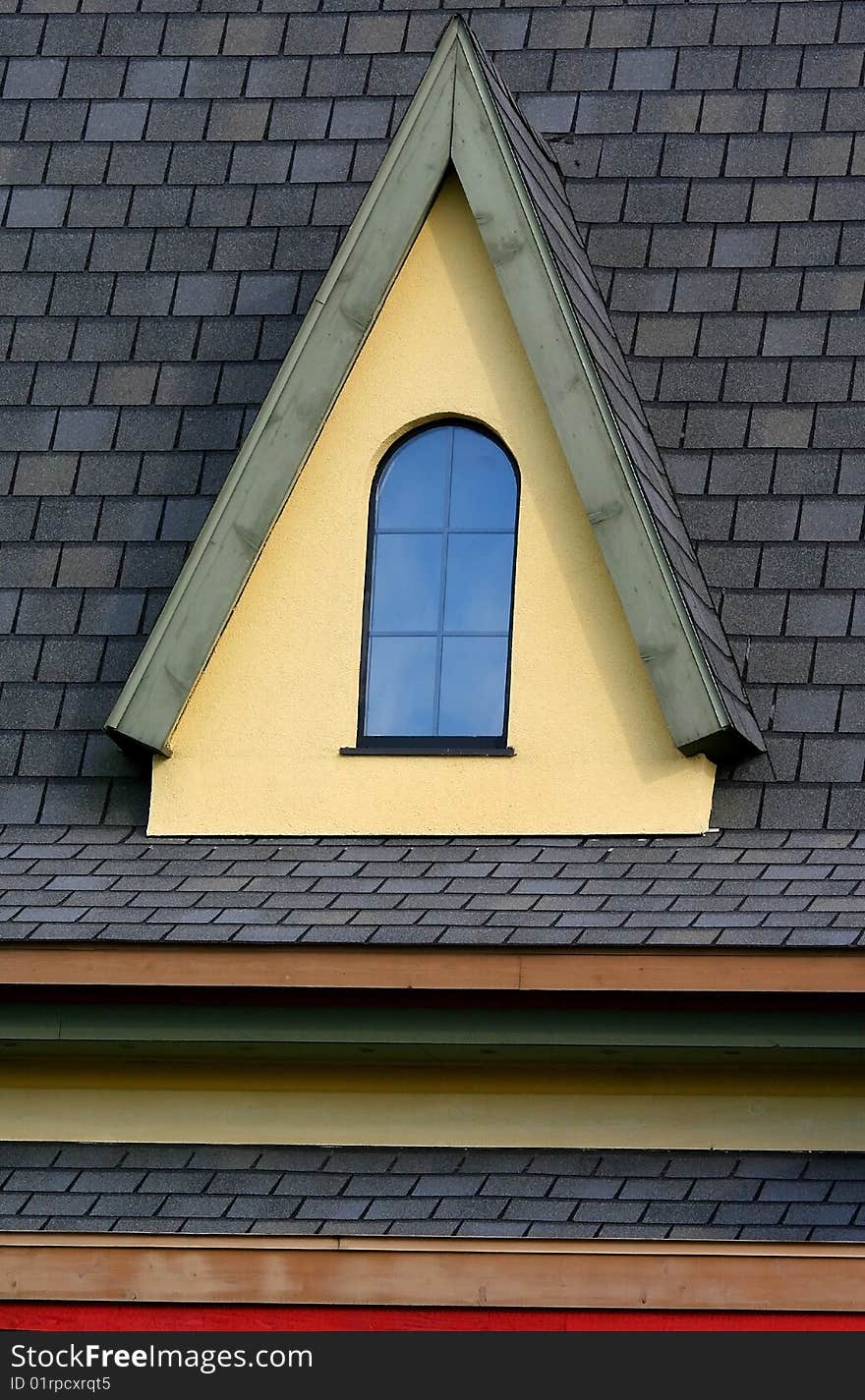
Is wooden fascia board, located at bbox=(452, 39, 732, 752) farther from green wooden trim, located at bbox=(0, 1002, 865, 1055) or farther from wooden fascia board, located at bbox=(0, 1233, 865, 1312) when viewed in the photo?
wooden fascia board, located at bbox=(0, 1233, 865, 1312)

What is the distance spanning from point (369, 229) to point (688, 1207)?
424 centimetres

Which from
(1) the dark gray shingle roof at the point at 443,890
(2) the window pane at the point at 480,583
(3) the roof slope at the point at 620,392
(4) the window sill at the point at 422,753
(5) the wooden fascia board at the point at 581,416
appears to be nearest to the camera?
(1) the dark gray shingle roof at the point at 443,890

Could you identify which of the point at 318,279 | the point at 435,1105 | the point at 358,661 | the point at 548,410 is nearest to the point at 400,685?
the point at 358,661

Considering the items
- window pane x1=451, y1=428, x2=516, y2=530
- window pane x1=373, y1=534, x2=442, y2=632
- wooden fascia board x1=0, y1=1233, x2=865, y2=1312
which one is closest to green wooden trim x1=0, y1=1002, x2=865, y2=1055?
wooden fascia board x1=0, y1=1233, x2=865, y2=1312

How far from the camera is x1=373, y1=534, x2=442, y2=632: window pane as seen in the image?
11.1 meters

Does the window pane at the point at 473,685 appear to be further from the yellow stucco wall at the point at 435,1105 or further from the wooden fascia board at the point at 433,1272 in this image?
the wooden fascia board at the point at 433,1272

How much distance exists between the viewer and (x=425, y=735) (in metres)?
10.9

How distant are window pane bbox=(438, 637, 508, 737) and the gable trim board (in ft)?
2.29

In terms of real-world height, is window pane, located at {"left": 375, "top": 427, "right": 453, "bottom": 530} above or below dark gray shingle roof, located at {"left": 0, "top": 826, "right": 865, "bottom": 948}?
above

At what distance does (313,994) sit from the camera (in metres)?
10.0

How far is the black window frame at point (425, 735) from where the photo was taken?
1080 cm

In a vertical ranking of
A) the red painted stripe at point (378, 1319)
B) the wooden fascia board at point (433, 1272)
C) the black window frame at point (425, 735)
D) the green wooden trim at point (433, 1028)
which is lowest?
the red painted stripe at point (378, 1319)

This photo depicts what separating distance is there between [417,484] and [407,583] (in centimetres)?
43

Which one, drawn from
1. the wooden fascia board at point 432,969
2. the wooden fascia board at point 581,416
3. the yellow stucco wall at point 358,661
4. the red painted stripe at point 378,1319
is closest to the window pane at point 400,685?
the yellow stucco wall at point 358,661
